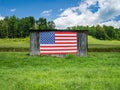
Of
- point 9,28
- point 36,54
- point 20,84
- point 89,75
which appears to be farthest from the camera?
point 9,28

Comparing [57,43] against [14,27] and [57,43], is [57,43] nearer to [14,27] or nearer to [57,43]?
[57,43]

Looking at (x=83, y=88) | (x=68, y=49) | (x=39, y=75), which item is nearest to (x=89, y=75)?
(x=39, y=75)

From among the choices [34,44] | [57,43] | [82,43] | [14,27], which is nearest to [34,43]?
[34,44]

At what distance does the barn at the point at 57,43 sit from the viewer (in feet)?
97.9

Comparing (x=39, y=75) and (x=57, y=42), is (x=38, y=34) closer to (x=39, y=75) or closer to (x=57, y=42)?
(x=57, y=42)

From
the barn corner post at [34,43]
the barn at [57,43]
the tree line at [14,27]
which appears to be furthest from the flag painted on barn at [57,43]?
the tree line at [14,27]

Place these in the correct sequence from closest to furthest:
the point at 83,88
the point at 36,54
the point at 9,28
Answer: the point at 83,88 < the point at 36,54 < the point at 9,28

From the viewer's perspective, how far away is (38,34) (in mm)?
30422

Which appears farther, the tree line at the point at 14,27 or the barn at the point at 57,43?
the tree line at the point at 14,27

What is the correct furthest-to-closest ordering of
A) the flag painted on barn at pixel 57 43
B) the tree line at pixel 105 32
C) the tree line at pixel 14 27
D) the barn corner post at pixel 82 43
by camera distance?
1. the tree line at pixel 105 32
2. the tree line at pixel 14 27
3. the barn corner post at pixel 82 43
4. the flag painted on barn at pixel 57 43

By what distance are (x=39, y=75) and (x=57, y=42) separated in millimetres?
15555

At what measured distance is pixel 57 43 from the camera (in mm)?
30016

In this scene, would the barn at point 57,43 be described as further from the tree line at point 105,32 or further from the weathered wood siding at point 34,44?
the tree line at point 105,32

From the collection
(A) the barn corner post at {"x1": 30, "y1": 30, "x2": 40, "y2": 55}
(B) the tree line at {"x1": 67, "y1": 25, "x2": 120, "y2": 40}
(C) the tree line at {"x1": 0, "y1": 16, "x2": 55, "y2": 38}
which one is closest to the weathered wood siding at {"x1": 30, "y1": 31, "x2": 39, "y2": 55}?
(A) the barn corner post at {"x1": 30, "y1": 30, "x2": 40, "y2": 55}
